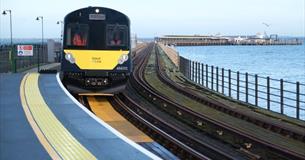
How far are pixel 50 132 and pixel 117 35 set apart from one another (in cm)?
954

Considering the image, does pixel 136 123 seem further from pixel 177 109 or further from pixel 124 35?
pixel 124 35

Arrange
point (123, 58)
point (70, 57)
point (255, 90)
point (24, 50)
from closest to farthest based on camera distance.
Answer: point (70, 57), point (123, 58), point (255, 90), point (24, 50)

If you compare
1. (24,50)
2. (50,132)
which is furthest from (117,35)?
(24,50)

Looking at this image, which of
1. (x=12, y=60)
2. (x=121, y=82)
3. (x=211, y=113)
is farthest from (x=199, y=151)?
(x=12, y=60)

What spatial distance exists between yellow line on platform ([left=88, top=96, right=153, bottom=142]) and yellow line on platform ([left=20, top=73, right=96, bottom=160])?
189 cm

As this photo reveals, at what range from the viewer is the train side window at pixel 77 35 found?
64.1 ft

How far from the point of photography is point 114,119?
52.5ft

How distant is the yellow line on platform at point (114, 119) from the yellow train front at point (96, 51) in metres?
0.76

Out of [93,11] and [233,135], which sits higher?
[93,11]

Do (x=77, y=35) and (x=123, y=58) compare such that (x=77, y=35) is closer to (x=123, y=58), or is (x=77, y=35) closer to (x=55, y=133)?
(x=123, y=58)

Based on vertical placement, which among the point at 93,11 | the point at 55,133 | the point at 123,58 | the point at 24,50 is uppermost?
the point at 93,11

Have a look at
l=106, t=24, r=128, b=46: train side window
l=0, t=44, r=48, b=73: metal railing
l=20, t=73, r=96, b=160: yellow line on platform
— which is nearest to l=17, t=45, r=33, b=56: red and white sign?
l=0, t=44, r=48, b=73: metal railing

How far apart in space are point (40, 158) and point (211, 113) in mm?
9642

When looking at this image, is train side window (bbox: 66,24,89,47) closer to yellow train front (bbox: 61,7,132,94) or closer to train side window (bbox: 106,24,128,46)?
yellow train front (bbox: 61,7,132,94)
